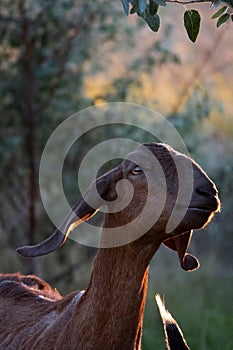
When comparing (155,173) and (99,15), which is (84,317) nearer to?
(155,173)

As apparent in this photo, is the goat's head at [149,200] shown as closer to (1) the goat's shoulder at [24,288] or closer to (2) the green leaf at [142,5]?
(2) the green leaf at [142,5]

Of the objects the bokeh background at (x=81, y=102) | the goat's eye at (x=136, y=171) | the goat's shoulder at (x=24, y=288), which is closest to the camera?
the goat's eye at (x=136, y=171)

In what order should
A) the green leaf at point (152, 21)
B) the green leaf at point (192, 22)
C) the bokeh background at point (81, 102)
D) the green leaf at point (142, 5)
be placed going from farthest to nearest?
the bokeh background at point (81, 102), the green leaf at point (152, 21), the green leaf at point (192, 22), the green leaf at point (142, 5)

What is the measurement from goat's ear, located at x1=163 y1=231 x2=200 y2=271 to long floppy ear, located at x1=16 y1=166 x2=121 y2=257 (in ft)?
1.63

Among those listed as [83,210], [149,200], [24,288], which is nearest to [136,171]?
[149,200]

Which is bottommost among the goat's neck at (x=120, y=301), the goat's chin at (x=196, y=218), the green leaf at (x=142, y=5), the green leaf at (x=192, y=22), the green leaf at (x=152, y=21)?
the goat's neck at (x=120, y=301)

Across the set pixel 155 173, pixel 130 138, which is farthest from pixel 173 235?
pixel 130 138

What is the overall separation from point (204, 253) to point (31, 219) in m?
2.37

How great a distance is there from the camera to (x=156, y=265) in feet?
40.6

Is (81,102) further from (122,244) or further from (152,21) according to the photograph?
(152,21)

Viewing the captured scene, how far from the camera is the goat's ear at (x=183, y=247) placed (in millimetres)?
5531

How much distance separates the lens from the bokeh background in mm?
10758

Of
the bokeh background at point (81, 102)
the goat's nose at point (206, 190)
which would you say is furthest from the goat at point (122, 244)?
the bokeh background at point (81, 102)

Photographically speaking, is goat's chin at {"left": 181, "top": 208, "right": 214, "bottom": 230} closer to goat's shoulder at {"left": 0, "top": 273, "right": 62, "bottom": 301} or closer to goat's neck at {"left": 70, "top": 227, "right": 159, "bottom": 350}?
goat's neck at {"left": 70, "top": 227, "right": 159, "bottom": 350}
